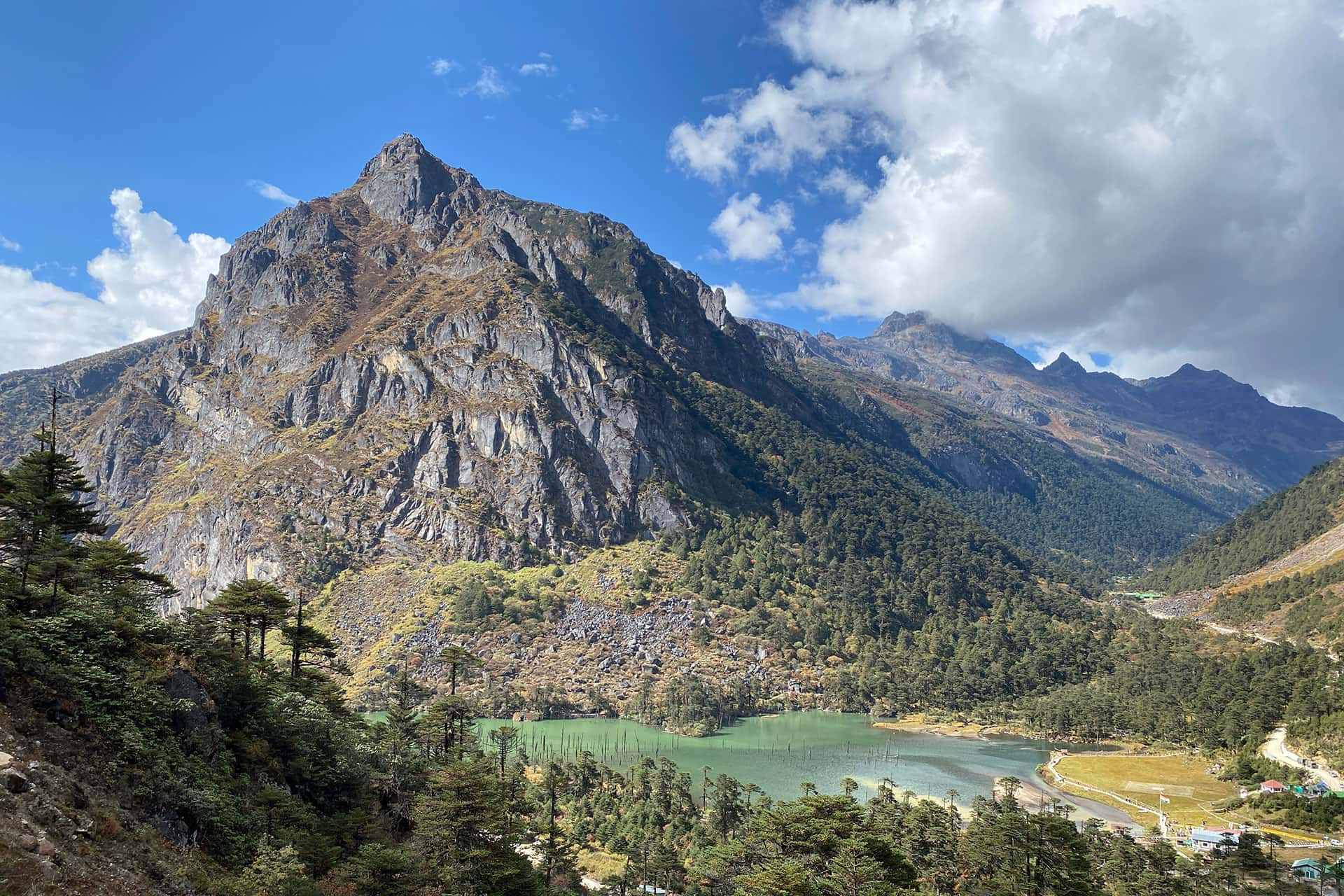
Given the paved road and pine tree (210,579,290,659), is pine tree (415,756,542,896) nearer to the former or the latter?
pine tree (210,579,290,659)

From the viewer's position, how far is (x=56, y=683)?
2680 cm

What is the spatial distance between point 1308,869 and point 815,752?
259 ft

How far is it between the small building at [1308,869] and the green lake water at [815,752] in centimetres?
3074

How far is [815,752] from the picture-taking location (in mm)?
134750

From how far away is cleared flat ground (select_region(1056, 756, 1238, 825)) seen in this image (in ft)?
306

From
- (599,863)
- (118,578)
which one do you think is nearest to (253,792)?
(118,578)

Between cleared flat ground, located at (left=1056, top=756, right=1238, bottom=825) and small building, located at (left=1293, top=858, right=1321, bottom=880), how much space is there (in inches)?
981

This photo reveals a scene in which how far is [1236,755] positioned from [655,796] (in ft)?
301

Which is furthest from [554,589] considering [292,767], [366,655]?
[292,767]

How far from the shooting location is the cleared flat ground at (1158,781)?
93125mm

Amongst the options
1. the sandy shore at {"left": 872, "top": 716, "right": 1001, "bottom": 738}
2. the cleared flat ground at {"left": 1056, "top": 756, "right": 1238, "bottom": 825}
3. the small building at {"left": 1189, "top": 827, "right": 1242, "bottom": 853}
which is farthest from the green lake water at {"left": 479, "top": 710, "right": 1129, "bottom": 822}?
the small building at {"left": 1189, "top": 827, "right": 1242, "bottom": 853}

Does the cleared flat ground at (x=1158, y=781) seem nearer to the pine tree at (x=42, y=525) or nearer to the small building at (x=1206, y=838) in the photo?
the small building at (x=1206, y=838)

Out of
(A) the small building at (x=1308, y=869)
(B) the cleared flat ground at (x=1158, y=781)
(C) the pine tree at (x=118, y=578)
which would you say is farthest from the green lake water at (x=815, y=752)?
(C) the pine tree at (x=118, y=578)

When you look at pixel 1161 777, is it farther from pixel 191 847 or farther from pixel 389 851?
pixel 191 847
